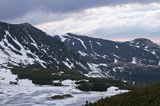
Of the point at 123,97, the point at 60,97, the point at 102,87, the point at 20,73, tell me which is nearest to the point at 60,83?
the point at 102,87

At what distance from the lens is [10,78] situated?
6550 inches

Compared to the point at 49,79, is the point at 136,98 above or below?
below

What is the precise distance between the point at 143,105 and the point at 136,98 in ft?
8.14

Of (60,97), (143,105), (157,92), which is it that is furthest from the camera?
(60,97)

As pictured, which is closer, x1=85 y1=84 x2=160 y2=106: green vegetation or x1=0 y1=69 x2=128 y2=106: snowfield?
x1=85 y1=84 x2=160 y2=106: green vegetation

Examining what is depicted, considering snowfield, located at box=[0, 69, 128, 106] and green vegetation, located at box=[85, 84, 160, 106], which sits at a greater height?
snowfield, located at box=[0, 69, 128, 106]

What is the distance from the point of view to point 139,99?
2973 centimetres

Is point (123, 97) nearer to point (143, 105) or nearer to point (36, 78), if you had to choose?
point (143, 105)

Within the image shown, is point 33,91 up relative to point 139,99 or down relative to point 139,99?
up

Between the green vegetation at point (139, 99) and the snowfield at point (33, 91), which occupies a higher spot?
the snowfield at point (33, 91)

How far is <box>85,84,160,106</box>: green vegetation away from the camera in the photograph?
2844cm

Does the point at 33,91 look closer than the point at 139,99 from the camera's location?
No

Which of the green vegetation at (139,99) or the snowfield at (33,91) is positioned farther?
the snowfield at (33,91)

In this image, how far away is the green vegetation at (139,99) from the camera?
93.3ft
